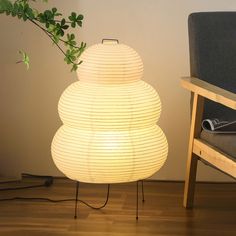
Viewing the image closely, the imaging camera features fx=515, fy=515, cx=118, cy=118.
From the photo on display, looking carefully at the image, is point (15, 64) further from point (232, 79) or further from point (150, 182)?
point (232, 79)

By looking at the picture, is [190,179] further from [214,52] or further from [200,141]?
[214,52]

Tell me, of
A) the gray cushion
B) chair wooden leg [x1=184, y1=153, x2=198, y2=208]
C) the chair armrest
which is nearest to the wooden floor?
chair wooden leg [x1=184, y1=153, x2=198, y2=208]

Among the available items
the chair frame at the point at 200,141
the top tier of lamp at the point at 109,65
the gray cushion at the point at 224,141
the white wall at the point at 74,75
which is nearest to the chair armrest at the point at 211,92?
the chair frame at the point at 200,141

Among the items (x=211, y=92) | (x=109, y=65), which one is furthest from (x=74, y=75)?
(x=211, y=92)

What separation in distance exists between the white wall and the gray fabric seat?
0.98ft

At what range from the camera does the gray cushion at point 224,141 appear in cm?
173

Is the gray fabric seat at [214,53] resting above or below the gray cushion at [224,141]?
above

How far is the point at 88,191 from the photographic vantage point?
7.72 feet

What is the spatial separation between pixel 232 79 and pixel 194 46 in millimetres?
206

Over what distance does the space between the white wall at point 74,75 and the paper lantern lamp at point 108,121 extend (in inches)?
19.8

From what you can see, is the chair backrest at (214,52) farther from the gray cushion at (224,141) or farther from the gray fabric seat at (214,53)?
the gray cushion at (224,141)

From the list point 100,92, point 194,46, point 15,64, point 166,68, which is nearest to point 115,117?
point 100,92

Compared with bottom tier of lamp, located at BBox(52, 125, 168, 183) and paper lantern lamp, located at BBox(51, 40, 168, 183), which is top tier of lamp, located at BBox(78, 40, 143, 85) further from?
bottom tier of lamp, located at BBox(52, 125, 168, 183)

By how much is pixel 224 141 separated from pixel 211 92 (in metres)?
0.18
